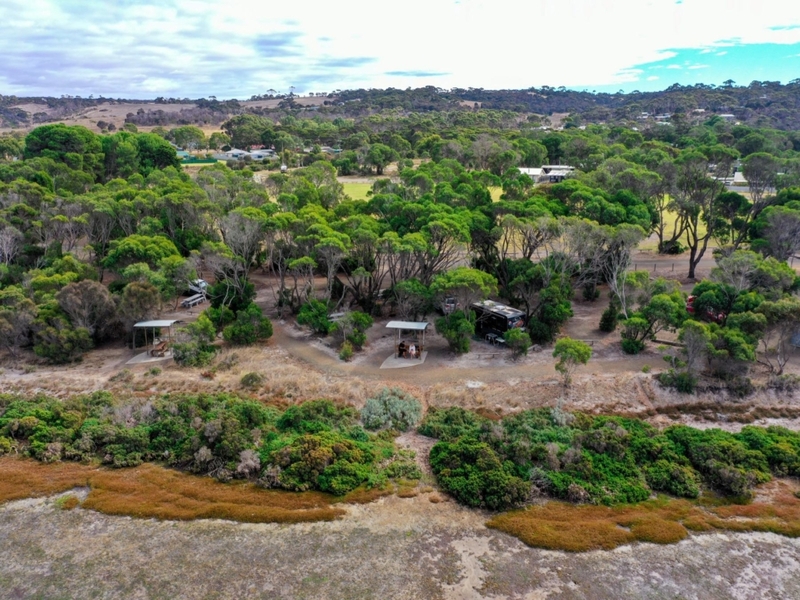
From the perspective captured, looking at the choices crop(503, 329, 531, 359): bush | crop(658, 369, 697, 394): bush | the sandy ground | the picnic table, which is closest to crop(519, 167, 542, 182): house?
crop(503, 329, 531, 359): bush

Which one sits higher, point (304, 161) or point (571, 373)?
point (304, 161)

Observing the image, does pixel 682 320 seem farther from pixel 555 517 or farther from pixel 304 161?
pixel 304 161

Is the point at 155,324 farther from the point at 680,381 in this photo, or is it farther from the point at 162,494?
the point at 680,381

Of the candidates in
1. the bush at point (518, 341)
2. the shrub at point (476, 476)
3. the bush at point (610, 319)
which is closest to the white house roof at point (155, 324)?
the shrub at point (476, 476)

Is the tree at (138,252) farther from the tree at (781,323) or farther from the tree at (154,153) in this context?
the tree at (154,153)

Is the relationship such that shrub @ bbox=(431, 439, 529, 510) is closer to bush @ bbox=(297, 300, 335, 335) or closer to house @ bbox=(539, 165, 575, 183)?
bush @ bbox=(297, 300, 335, 335)

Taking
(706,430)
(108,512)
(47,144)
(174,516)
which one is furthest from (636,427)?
(47,144)
